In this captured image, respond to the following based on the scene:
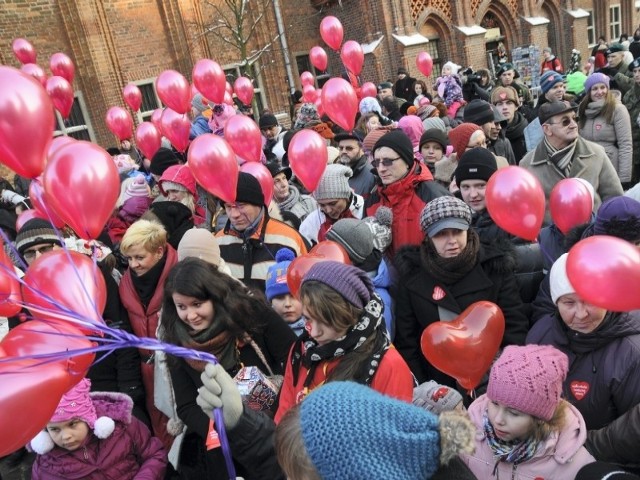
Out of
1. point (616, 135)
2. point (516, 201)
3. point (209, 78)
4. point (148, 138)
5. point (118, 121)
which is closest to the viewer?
point (516, 201)

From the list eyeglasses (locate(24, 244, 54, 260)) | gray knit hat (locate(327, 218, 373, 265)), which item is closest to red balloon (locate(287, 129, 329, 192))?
gray knit hat (locate(327, 218, 373, 265))

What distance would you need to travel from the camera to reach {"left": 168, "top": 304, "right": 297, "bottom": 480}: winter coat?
1979 mm

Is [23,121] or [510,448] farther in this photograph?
[23,121]

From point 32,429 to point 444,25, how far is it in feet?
56.3

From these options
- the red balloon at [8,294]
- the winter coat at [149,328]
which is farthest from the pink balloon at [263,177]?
the red balloon at [8,294]

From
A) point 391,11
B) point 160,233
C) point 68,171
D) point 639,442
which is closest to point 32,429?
point 68,171

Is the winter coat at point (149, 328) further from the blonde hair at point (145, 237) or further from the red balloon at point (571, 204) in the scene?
the red balloon at point (571, 204)

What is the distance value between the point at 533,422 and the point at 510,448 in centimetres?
12

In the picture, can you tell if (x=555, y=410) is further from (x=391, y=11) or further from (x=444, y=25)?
(x=444, y=25)

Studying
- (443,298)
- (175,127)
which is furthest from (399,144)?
(175,127)

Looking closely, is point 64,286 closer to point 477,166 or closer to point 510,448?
point 510,448

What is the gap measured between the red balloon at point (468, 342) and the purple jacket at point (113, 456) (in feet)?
4.68

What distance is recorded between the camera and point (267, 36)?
14492 millimetres

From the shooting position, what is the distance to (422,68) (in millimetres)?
10773
